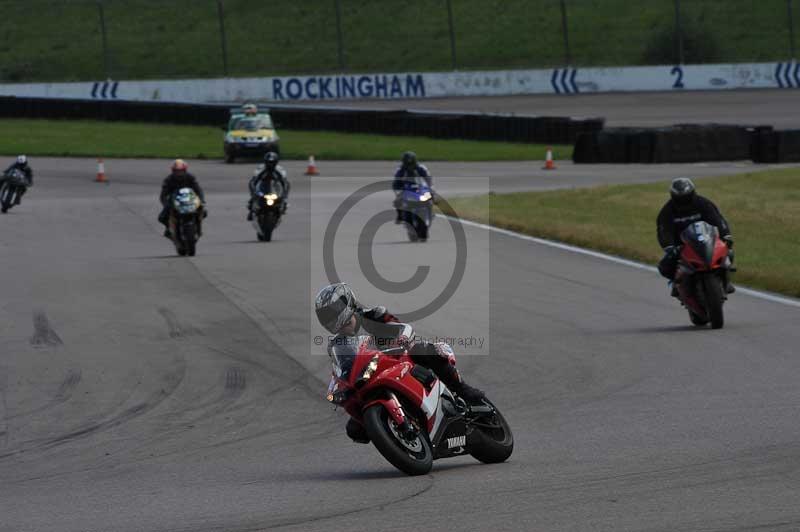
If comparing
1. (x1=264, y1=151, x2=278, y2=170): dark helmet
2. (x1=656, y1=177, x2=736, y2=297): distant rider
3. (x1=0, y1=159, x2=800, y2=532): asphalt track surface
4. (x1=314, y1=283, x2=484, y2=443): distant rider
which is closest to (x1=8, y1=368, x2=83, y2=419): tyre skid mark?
(x1=0, y1=159, x2=800, y2=532): asphalt track surface

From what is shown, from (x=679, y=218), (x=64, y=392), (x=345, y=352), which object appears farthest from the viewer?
(x=679, y=218)

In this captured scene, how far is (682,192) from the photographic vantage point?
14180 millimetres

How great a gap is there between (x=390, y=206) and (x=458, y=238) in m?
7.34

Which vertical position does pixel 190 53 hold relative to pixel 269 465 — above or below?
above

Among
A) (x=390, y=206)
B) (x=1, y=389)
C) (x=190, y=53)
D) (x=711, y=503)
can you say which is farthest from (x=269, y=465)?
(x=190, y=53)

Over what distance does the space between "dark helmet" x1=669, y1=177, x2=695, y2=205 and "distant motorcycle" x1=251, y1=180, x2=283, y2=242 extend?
1085cm

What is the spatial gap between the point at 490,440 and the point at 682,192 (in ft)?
22.1

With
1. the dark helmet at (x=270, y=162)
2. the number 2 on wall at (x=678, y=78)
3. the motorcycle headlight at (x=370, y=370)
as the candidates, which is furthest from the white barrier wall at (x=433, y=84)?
the motorcycle headlight at (x=370, y=370)

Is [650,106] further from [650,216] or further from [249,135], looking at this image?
[650,216]

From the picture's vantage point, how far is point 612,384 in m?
10.9

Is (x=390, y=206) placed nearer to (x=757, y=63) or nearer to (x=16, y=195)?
(x=16, y=195)

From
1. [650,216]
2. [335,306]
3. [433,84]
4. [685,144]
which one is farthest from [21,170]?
[433,84]

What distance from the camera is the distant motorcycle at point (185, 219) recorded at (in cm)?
2170

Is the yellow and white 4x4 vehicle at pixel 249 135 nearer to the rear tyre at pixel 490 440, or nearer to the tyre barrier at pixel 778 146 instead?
the tyre barrier at pixel 778 146
